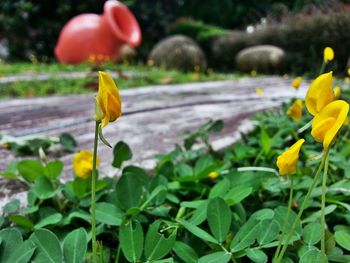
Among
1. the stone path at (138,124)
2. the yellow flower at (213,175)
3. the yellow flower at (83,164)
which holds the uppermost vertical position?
the yellow flower at (83,164)

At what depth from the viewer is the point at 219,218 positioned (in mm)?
648

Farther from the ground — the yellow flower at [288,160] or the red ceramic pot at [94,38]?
the yellow flower at [288,160]

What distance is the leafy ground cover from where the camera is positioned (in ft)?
1.98

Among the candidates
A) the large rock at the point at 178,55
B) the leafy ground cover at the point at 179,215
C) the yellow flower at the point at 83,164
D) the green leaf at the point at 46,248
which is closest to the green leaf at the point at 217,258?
the leafy ground cover at the point at 179,215

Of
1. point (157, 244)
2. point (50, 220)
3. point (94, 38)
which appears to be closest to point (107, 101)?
point (157, 244)

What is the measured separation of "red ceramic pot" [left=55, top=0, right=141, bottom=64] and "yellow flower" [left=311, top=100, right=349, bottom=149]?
7471 mm

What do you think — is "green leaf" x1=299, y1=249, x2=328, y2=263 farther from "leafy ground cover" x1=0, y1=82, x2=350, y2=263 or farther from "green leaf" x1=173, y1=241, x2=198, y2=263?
"green leaf" x1=173, y1=241, x2=198, y2=263

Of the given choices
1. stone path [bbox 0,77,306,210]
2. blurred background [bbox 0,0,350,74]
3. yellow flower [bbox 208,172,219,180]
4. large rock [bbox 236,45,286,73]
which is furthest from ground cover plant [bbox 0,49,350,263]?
large rock [bbox 236,45,286,73]

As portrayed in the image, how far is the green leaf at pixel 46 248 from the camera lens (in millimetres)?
591

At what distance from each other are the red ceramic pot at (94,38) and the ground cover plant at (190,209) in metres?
7.05

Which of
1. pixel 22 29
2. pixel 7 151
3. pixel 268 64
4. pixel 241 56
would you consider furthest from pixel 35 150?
pixel 22 29

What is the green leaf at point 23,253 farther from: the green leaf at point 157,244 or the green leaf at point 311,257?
the green leaf at point 311,257

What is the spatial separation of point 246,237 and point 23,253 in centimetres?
33

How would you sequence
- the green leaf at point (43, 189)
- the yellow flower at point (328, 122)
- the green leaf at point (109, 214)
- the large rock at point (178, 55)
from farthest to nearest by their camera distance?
the large rock at point (178, 55) < the green leaf at point (43, 189) < the green leaf at point (109, 214) < the yellow flower at point (328, 122)
